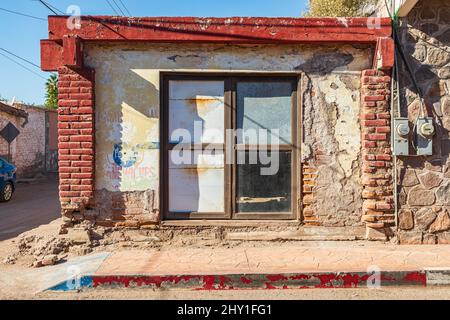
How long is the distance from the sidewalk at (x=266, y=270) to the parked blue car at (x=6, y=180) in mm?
8972

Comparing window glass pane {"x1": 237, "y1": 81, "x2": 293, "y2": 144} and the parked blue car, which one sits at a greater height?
window glass pane {"x1": 237, "y1": 81, "x2": 293, "y2": 144}

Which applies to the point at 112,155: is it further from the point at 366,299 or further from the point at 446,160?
the point at 446,160

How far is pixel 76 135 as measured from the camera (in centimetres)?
575

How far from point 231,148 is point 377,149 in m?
2.10

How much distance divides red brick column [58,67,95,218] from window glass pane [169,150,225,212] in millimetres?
1239

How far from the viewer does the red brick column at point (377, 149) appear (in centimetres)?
582

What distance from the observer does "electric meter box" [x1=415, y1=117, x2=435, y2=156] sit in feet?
18.9

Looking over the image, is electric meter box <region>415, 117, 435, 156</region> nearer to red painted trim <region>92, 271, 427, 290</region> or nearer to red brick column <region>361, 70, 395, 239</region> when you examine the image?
red brick column <region>361, 70, 395, 239</region>

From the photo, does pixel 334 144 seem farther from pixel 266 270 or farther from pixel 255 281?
pixel 255 281

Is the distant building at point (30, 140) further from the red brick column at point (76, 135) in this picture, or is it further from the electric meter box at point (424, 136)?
the electric meter box at point (424, 136)

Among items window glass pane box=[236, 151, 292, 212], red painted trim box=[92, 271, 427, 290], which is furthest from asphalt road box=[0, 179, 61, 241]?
window glass pane box=[236, 151, 292, 212]

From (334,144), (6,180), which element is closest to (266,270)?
(334,144)

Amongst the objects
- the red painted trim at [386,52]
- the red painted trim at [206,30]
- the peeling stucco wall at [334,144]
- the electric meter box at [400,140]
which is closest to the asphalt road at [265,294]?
the peeling stucco wall at [334,144]

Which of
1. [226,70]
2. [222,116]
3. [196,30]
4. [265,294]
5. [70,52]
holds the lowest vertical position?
[265,294]
